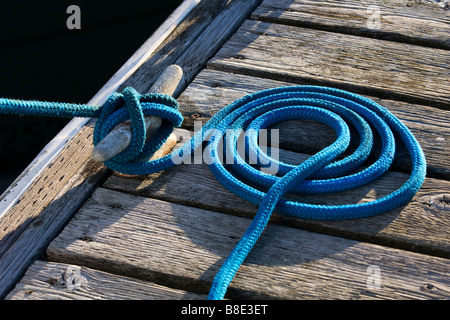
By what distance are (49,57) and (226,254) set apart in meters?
2.66

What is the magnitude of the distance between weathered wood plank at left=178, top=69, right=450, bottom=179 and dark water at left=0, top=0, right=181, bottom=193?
5.50ft

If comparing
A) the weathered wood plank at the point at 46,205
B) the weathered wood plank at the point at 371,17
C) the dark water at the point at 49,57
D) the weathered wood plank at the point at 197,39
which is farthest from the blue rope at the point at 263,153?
the dark water at the point at 49,57

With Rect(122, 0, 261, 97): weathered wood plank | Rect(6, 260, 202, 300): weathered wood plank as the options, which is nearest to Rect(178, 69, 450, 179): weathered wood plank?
Rect(122, 0, 261, 97): weathered wood plank

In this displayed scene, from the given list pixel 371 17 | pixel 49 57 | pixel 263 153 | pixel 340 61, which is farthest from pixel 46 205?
pixel 49 57

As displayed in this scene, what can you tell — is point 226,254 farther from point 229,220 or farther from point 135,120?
point 135,120

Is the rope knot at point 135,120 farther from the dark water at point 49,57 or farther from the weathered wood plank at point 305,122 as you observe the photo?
the dark water at point 49,57

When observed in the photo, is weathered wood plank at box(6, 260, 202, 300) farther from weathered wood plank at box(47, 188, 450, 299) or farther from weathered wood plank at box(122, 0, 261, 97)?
weathered wood plank at box(122, 0, 261, 97)

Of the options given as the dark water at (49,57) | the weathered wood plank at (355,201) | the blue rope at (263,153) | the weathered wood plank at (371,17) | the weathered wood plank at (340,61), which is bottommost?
the dark water at (49,57)

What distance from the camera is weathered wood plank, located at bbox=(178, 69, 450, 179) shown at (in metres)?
1.69

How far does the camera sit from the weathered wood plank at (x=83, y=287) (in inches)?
51.7

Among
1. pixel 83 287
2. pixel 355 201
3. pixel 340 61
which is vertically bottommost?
pixel 83 287

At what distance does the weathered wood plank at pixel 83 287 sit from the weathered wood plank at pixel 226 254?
0.11 feet

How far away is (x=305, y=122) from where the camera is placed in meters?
1.85
